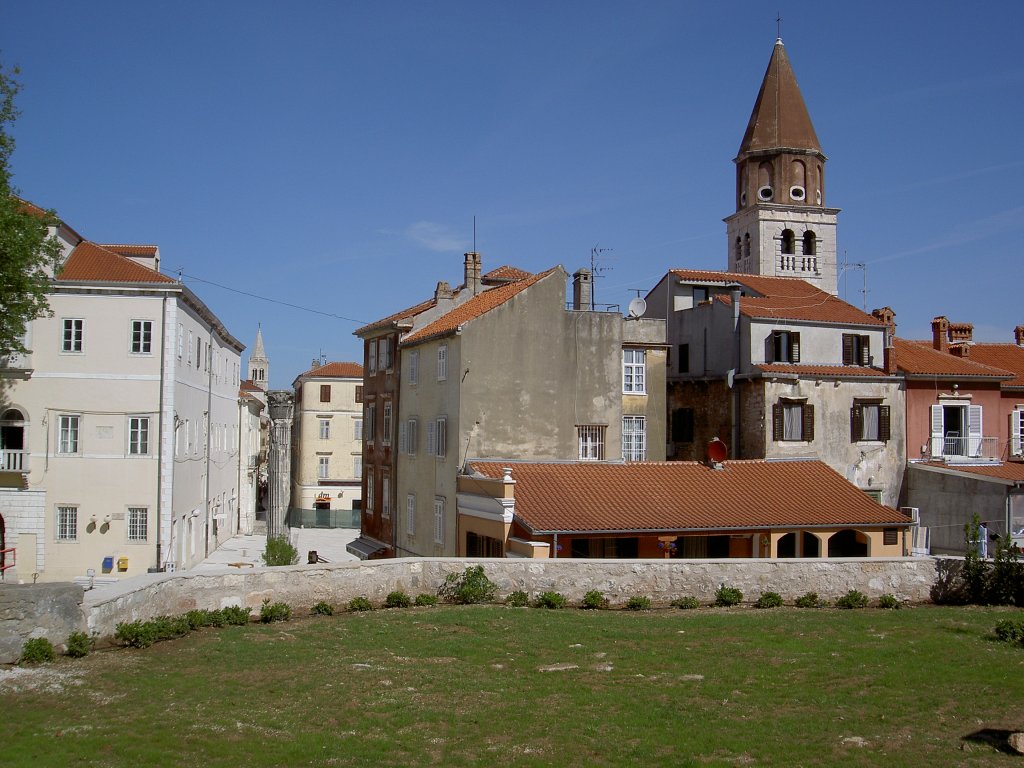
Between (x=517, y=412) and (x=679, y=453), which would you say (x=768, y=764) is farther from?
(x=679, y=453)

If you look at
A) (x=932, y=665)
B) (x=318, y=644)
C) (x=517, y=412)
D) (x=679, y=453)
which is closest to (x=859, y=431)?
(x=679, y=453)

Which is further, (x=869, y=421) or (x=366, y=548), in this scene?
(x=366, y=548)

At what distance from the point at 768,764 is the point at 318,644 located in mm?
9120

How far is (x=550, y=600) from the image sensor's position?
74.6 ft

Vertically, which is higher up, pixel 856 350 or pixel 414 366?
pixel 856 350

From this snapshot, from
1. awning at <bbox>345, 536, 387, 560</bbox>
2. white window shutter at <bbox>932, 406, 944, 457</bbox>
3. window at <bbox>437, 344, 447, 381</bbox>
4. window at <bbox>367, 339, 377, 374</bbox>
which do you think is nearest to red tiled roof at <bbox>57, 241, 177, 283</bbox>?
window at <bbox>437, 344, 447, 381</bbox>

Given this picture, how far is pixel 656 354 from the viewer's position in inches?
1507

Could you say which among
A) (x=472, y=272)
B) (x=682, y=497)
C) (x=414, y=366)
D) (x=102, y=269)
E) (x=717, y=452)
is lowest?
(x=682, y=497)

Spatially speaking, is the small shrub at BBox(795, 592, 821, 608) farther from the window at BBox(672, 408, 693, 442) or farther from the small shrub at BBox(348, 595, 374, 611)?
the window at BBox(672, 408, 693, 442)

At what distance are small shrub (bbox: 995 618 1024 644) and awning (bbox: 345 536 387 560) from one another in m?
27.9

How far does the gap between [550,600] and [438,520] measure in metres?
14.1

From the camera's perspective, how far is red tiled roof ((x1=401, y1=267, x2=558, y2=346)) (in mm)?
35875

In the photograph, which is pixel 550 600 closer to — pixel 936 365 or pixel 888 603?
pixel 888 603

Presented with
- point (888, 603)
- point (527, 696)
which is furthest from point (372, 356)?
point (527, 696)
